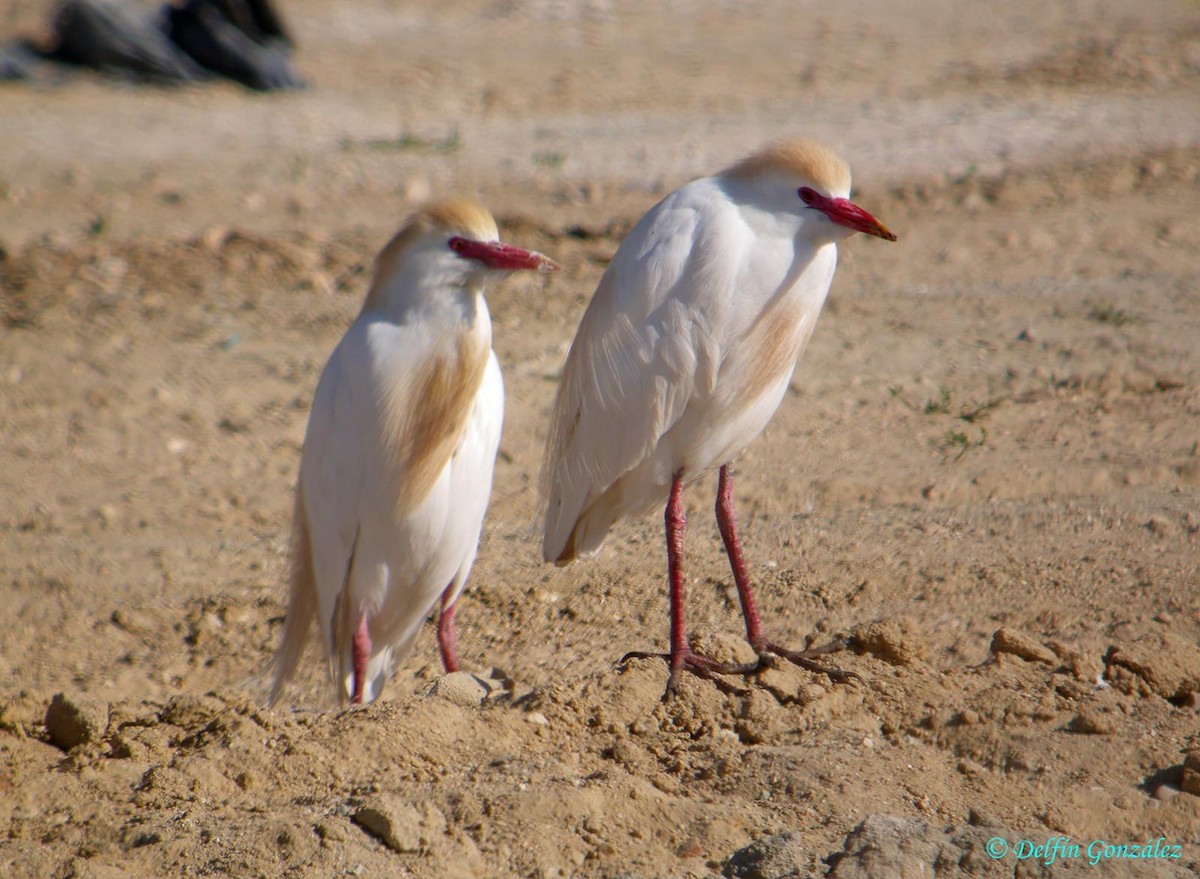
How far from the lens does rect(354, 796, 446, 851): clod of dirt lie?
2.97 metres

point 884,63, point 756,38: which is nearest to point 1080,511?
point 884,63

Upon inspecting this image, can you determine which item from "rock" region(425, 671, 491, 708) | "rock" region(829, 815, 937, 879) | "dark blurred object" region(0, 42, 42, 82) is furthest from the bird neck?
"dark blurred object" region(0, 42, 42, 82)

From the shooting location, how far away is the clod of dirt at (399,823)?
117 inches

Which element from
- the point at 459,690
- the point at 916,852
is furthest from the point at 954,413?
the point at 916,852

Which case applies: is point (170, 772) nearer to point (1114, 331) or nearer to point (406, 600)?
point (406, 600)

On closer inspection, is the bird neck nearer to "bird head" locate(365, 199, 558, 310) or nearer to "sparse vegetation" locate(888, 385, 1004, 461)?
"bird head" locate(365, 199, 558, 310)

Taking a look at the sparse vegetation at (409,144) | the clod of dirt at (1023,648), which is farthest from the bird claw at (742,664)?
the sparse vegetation at (409,144)

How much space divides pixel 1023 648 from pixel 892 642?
400mm

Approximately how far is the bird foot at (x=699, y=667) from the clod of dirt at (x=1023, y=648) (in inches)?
30.2

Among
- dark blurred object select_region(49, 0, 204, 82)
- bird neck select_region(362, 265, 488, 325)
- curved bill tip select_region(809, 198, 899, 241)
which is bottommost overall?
dark blurred object select_region(49, 0, 204, 82)

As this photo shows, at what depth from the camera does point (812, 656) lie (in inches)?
160

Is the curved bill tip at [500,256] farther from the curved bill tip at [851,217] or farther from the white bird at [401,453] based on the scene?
the curved bill tip at [851,217]

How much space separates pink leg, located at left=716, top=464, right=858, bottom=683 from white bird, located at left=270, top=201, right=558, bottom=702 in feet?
2.70

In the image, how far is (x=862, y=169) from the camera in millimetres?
9227
